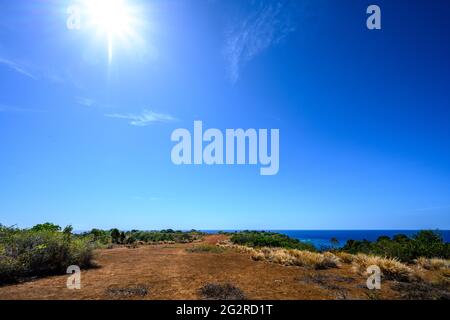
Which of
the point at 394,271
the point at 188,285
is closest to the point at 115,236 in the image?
the point at 188,285

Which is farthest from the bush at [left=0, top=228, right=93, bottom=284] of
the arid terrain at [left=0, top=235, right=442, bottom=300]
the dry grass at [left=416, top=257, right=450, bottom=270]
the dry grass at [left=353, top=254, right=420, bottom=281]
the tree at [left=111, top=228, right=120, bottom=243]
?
the tree at [left=111, top=228, right=120, bottom=243]

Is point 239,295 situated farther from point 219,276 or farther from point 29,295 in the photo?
point 29,295

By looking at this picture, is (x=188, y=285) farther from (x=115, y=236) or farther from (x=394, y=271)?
(x=115, y=236)

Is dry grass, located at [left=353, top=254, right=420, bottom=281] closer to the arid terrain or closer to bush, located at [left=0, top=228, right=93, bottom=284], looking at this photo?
the arid terrain

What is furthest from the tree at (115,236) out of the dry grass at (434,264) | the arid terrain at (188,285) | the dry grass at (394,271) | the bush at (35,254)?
the dry grass at (434,264)

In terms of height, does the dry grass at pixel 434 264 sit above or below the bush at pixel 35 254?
below

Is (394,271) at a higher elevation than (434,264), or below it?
higher

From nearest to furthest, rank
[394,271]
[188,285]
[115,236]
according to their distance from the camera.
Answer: [188,285] → [394,271] → [115,236]

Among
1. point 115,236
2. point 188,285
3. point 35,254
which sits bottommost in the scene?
point 115,236

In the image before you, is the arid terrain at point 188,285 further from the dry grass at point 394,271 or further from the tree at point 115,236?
the tree at point 115,236

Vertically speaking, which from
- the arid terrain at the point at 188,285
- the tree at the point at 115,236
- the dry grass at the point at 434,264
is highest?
the arid terrain at the point at 188,285

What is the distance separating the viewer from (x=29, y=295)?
25.3ft

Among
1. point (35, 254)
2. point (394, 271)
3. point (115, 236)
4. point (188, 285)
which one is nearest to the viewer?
point (188, 285)
